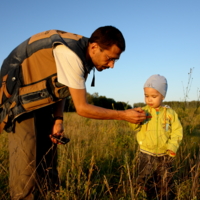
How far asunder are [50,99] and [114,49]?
2.61ft

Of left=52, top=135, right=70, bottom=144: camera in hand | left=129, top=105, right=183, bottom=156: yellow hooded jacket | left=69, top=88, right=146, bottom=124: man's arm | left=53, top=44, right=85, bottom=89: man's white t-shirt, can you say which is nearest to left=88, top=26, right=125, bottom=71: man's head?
left=53, top=44, right=85, bottom=89: man's white t-shirt

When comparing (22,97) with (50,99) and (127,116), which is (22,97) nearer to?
(50,99)

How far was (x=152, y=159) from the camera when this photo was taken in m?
3.11

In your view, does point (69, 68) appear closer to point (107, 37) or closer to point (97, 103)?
point (107, 37)

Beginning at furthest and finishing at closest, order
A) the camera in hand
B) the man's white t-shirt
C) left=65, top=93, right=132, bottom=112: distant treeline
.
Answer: left=65, top=93, right=132, bottom=112: distant treeline < the camera in hand < the man's white t-shirt

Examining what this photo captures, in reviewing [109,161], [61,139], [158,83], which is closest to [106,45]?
[158,83]

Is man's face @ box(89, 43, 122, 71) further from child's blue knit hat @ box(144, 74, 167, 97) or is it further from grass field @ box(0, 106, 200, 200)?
grass field @ box(0, 106, 200, 200)

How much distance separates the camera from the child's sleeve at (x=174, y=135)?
9.79 ft

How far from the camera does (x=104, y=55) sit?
2.47 meters

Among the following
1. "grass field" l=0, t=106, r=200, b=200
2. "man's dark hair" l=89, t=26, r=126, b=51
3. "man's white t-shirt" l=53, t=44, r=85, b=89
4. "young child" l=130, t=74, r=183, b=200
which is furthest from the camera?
"young child" l=130, t=74, r=183, b=200

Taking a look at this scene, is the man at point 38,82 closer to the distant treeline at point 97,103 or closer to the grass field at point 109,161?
the grass field at point 109,161

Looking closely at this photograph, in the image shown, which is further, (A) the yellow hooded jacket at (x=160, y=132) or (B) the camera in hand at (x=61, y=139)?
(A) the yellow hooded jacket at (x=160, y=132)

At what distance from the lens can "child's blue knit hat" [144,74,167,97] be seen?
10.1ft

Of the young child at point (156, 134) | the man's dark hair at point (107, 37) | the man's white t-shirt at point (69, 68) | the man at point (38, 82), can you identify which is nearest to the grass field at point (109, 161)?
the young child at point (156, 134)
